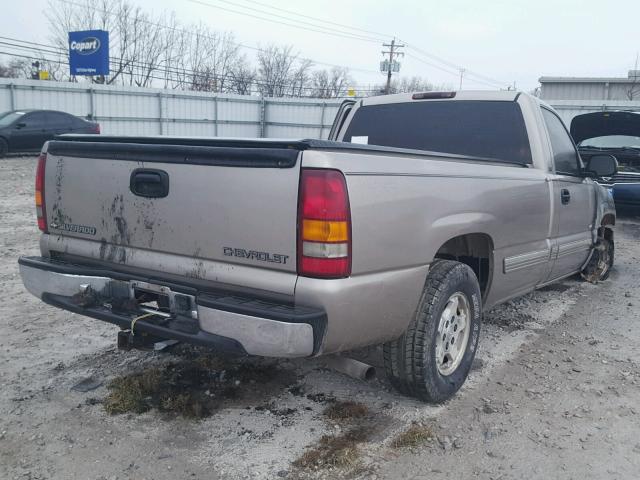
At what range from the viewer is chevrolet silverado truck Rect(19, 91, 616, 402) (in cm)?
260

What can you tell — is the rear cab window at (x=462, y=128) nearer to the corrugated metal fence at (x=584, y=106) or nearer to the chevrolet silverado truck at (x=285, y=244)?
the chevrolet silverado truck at (x=285, y=244)

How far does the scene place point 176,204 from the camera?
2906 millimetres

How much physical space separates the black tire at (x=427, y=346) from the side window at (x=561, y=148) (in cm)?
191

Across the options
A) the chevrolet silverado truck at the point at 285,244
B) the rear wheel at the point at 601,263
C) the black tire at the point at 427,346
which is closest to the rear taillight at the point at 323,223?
the chevrolet silverado truck at the point at 285,244

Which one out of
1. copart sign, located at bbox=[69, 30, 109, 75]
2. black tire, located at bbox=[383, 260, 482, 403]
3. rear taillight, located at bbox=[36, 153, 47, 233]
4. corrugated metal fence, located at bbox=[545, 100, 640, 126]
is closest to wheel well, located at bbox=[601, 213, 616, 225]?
black tire, located at bbox=[383, 260, 482, 403]

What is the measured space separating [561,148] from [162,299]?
364 cm

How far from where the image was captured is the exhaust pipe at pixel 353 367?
307 centimetres

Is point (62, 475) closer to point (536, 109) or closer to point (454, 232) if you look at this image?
point (454, 232)

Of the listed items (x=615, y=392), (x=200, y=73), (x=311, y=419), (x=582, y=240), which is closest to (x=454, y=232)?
(x=311, y=419)

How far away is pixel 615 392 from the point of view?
3.74 metres

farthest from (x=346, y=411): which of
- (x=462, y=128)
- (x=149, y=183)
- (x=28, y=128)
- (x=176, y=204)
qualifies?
(x=28, y=128)

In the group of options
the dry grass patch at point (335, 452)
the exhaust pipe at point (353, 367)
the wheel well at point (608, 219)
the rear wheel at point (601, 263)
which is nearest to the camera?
the dry grass patch at point (335, 452)

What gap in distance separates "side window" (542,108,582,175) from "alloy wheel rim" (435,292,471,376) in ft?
5.97

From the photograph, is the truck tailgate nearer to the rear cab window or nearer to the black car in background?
the rear cab window
